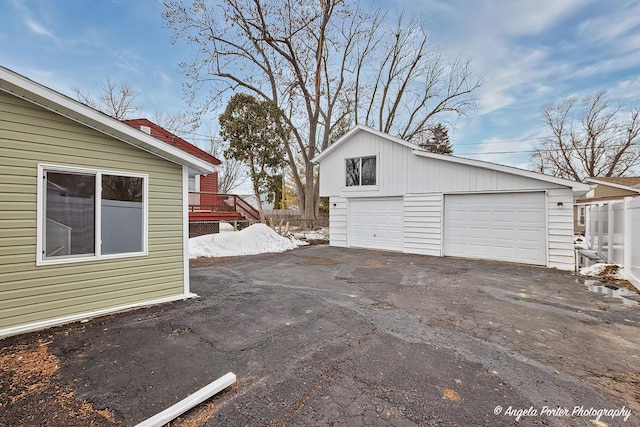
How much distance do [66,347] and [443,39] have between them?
2302 centimetres

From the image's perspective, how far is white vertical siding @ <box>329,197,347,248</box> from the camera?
12.3 m

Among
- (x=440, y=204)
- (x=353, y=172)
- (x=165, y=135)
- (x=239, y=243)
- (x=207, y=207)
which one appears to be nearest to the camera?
(x=440, y=204)

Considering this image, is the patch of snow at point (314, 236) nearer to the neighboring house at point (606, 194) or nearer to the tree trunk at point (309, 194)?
the tree trunk at point (309, 194)

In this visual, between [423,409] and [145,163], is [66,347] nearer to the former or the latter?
[145,163]

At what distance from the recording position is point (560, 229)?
7.89 metres

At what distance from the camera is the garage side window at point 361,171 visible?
1159 centimetres

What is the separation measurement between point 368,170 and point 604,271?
25.3 ft

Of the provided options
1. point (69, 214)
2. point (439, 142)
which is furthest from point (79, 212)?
point (439, 142)

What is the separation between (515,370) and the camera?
2.72 metres

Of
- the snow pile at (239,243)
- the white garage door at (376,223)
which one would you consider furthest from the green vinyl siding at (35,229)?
the white garage door at (376,223)

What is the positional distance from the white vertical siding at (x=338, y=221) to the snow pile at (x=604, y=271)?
7749 millimetres

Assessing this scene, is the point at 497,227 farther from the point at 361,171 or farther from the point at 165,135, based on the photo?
the point at 165,135

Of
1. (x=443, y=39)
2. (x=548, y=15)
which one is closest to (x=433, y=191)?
(x=548, y=15)

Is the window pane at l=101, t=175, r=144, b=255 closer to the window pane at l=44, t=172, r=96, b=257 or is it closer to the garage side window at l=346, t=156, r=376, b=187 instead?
the window pane at l=44, t=172, r=96, b=257
